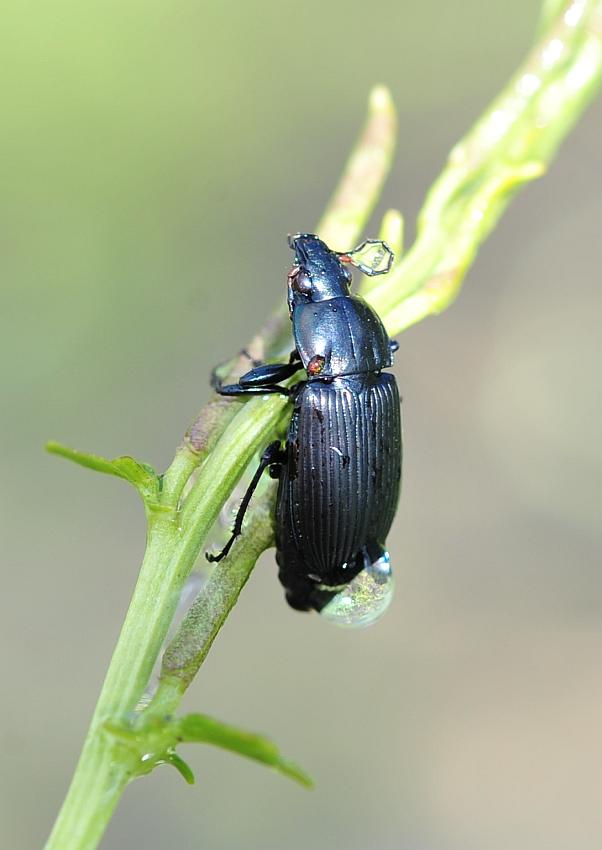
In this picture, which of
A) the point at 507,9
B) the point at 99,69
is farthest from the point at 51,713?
the point at 507,9

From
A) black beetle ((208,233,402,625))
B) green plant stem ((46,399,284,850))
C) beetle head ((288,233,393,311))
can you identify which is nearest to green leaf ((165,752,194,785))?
green plant stem ((46,399,284,850))

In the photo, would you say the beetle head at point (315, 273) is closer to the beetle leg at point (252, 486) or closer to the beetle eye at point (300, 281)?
the beetle eye at point (300, 281)

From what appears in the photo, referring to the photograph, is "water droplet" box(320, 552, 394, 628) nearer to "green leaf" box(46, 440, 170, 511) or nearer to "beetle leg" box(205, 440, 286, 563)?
"beetle leg" box(205, 440, 286, 563)

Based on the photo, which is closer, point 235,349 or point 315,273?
point 315,273

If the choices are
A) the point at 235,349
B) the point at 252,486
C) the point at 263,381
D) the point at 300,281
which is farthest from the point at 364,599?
the point at 235,349

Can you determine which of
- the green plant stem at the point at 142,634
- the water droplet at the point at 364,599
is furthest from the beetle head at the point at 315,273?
the green plant stem at the point at 142,634

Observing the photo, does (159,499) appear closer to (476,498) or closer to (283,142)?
(476,498)

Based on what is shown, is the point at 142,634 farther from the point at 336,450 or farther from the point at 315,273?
the point at 315,273
